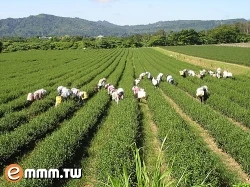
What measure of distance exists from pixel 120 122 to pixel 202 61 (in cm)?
3369

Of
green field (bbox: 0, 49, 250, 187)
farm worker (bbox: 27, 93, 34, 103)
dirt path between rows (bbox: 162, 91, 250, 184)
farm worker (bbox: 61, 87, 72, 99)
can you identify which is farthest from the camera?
farm worker (bbox: 61, 87, 72, 99)

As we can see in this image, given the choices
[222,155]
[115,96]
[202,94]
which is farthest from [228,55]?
[222,155]

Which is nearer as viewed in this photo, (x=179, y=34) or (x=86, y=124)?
(x=86, y=124)

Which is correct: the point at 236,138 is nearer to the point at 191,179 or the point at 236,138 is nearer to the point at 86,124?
the point at 191,179

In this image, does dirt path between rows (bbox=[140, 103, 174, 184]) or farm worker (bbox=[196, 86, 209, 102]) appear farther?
farm worker (bbox=[196, 86, 209, 102])

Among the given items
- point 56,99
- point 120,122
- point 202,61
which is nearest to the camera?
point 120,122

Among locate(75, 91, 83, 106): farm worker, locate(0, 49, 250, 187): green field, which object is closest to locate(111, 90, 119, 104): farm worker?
locate(0, 49, 250, 187): green field

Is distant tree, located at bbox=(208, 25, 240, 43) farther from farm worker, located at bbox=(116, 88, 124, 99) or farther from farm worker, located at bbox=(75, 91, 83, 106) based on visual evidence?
farm worker, located at bbox=(75, 91, 83, 106)

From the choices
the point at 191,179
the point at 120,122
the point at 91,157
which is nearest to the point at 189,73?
the point at 120,122

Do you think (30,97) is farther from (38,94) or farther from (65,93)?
(65,93)

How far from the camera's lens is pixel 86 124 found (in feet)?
45.5

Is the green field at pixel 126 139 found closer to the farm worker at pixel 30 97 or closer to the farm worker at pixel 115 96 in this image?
the farm worker at pixel 30 97

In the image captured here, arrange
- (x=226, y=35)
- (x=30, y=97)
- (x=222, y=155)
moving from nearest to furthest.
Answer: (x=222, y=155) < (x=30, y=97) < (x=226, y=35)

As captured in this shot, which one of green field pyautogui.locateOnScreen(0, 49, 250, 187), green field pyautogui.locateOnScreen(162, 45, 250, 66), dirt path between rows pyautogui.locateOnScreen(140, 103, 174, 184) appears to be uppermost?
green field pyautogui.locateOnScreen(162, 45, 250, 66)
